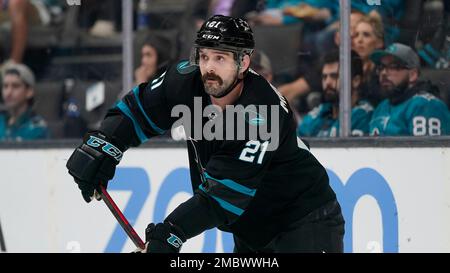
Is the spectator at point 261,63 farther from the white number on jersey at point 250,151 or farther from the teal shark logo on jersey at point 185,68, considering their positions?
the white number on jersey at point 250,151

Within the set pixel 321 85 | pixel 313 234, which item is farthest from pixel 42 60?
pixel 313 234

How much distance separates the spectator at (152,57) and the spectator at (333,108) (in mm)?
891

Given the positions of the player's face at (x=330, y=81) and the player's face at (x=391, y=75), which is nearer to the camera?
the player's face at (x=391, y=75)

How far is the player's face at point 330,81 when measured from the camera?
5.61 metres

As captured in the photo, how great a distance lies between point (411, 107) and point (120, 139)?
175 cm

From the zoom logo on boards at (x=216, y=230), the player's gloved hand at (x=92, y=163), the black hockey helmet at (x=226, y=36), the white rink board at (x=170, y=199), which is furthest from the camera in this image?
the zoom logo on boards at (x=216, y=230)

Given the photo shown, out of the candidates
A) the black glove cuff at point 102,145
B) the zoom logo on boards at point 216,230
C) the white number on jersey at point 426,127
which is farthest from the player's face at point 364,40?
the black glove cuff at point 102,145

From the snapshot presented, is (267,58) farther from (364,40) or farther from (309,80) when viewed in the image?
(364,40)

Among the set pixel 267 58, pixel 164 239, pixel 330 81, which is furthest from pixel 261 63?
pixel 164 239

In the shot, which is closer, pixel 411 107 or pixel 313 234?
pixel 313 234

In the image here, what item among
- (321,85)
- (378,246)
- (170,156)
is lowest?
(378,246)

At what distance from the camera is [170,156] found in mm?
5852

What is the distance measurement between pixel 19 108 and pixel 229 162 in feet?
9.62

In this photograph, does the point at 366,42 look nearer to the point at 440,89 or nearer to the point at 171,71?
the point at 440,89
